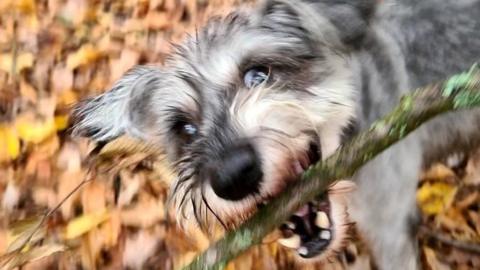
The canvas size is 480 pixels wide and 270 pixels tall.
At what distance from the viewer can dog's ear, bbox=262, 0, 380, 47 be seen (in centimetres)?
269

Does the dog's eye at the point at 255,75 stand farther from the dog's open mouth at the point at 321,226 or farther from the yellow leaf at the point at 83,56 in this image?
the yellow leaf at the point at 83,56

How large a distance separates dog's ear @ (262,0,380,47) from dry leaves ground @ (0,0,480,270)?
0.77 meters

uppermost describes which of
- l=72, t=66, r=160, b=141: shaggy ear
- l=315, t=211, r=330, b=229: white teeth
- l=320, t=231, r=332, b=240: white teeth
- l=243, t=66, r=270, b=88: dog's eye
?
l=243, t=66, r=270, b=88: dog's eye

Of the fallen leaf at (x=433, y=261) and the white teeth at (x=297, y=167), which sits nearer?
the white teeth at (x=297, y=167)

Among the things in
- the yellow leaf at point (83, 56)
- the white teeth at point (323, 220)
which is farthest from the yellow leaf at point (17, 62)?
the white teeth at point (323, 220)

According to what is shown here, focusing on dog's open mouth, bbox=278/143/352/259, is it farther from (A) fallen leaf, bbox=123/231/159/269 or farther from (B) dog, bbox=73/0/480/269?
(A) fallen leaf, bbox=123/231/159/269

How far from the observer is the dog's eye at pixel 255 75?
109 inches

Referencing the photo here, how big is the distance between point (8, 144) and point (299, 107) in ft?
6.50

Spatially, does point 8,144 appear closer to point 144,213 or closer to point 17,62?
point 17,62

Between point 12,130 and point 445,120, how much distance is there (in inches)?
87.7

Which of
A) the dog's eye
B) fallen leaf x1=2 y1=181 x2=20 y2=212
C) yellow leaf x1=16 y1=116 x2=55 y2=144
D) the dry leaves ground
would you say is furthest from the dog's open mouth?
yellow leaf x1=16 y1=116 x2=55 y2=144

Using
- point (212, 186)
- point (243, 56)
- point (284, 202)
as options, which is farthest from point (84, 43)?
point (284, 202)

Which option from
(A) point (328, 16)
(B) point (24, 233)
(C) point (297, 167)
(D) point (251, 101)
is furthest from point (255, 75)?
(B) point (24, 233)

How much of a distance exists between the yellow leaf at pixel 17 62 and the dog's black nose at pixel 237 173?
249 centimetres
